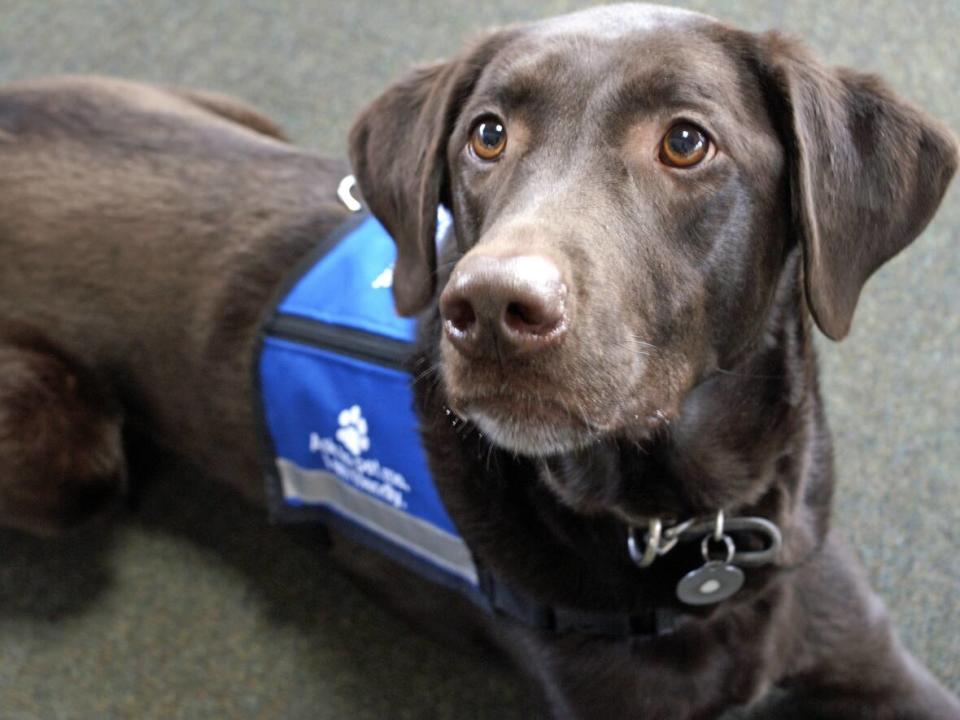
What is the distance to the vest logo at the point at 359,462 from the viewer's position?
1814 millimetres

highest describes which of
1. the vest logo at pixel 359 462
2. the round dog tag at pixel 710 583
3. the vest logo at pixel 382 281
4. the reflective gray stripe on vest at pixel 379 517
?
the vest logo at pixel 382 281

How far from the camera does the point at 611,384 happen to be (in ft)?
4.18

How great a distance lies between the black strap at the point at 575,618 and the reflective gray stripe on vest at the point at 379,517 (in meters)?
0.09

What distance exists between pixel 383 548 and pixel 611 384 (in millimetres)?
850

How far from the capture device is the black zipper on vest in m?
1.75

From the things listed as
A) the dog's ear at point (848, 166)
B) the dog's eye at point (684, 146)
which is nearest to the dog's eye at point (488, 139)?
the dog's eye at point (684, 146)

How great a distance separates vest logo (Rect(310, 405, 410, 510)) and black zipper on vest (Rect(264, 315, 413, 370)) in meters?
0.10

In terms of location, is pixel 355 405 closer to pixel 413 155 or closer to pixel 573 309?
pixel 413 155

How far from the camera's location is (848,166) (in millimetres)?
1375

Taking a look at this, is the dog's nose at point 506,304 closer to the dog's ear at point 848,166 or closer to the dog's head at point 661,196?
the dog's head at point 661,196

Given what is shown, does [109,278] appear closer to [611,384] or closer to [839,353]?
[611,384]

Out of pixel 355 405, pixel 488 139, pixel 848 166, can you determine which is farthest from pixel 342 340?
pixel 848 166

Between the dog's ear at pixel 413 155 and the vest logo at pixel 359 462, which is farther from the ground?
the dog's ear at pixel 413 155

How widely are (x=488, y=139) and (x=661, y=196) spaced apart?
0.26 metres
